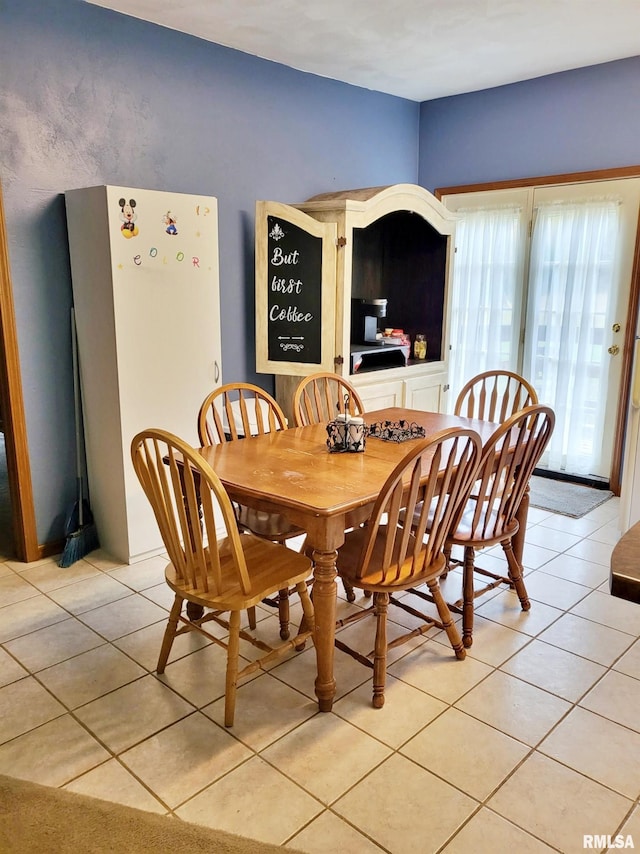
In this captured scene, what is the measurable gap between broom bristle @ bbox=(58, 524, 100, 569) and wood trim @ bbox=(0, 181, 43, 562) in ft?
0.55

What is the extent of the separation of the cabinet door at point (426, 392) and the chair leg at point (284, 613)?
2.03 metres

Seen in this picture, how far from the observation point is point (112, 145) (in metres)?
3.22

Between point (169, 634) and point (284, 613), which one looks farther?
point (284, 613)

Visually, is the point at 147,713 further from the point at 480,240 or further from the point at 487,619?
the point at 480,240

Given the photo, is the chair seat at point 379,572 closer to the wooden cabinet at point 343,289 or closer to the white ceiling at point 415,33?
the wooden cabinet at point 343,289

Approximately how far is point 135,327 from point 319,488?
1437 millimetres

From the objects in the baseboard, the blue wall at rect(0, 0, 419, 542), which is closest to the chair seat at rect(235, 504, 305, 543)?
the blue wall at rect(0, 0, 419, 542)

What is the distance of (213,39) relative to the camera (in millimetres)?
3516

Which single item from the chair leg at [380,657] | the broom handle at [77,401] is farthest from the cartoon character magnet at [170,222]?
the chair leg at [380,657]

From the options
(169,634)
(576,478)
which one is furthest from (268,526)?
(576,478)

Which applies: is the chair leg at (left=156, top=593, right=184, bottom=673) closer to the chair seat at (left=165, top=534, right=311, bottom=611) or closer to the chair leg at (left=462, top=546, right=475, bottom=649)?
the chair seat at (left=165, top=534, right=311, bottom=611)

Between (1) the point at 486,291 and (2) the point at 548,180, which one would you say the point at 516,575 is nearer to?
(1) the point at 486,291

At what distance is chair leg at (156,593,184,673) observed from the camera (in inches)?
89.0

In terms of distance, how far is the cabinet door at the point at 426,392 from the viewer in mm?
4273
